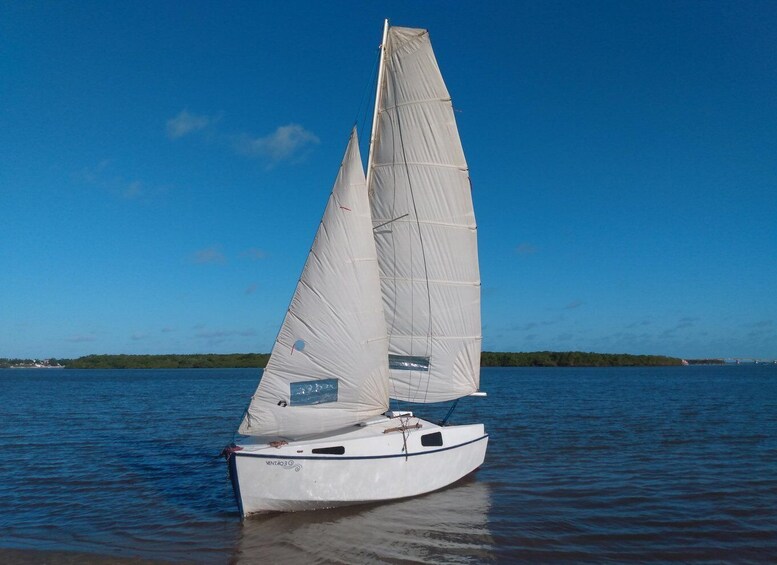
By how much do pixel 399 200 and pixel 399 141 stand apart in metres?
1.57

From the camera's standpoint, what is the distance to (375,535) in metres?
12.2

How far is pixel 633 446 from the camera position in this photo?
22516 millimetres

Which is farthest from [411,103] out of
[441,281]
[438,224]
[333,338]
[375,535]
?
[375,535]

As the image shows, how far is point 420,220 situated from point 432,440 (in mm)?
5790

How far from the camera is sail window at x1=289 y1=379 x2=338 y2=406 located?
44.1 ft

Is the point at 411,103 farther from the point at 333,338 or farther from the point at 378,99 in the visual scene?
the point at 333,338

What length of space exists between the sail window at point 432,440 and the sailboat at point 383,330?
3cm

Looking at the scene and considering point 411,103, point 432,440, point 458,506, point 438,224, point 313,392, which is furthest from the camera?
point 438,224

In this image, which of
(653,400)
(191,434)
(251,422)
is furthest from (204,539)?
(653,400)

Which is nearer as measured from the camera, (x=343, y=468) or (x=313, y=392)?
(x=343, y=468)

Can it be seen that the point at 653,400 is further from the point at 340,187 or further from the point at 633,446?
the point at 340,187

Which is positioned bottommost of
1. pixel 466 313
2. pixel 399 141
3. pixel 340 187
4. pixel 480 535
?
pixel 480 535

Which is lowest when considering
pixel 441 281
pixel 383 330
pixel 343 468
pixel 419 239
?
pixel 343 468

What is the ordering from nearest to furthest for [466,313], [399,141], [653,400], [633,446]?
[399,141] → [466,313] → [633,446] → [653,400]
